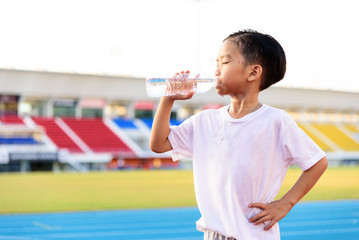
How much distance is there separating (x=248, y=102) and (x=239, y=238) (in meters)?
0.50

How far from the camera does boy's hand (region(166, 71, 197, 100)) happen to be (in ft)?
6.79

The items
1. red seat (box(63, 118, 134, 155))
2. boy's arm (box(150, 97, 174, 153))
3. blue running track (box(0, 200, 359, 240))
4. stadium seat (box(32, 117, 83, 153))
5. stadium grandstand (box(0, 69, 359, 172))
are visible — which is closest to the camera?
boy's arm (box(150, 97, 174, 153))

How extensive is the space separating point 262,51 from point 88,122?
1322 inches

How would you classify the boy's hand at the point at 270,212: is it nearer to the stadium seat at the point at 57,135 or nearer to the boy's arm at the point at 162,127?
the boy's arm at the point at 162,127

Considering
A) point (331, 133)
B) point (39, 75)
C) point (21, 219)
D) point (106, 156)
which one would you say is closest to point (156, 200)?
point (21, 219)

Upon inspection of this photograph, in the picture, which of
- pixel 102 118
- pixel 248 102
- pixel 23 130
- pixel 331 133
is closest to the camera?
pixel 248 102

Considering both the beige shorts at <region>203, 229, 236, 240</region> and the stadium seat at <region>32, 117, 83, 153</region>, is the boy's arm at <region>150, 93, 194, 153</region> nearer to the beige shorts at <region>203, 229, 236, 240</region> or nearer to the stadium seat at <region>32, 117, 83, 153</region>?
the beige shorts at <region>203, 229, 236, 240</region>

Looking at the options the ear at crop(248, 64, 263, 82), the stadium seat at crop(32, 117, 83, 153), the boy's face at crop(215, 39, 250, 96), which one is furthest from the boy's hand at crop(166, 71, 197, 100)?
the stadium seat at crop(32, 117, 83, 153)

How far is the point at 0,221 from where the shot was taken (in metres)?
8.20

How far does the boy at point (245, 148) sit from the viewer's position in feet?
6.73

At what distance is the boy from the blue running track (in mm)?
4589

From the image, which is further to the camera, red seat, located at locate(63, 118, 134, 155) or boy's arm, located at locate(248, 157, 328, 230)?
red seat, located at locate(63, 118, 134, 155)

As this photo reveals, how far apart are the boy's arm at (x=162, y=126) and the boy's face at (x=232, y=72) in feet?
0.63

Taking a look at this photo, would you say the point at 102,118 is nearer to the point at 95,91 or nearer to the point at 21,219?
the point at 95,91
